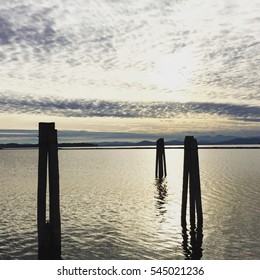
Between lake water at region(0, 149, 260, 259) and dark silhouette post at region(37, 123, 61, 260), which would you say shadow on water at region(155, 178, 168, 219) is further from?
dark silhouette post at region(37, 123, 61, 260)

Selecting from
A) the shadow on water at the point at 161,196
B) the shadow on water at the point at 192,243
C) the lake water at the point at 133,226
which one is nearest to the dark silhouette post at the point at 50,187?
the lake water at the point at 133,226

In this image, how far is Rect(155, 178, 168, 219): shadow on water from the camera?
25938mm

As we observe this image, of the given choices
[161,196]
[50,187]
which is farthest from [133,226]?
[161,196]

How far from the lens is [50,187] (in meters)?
13.8

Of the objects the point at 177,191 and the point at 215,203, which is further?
the point at 177,191

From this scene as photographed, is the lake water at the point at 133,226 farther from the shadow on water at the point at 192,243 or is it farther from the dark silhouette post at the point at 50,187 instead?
the dark silhouette post at the point at 50,187

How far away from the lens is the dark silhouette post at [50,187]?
13648mm

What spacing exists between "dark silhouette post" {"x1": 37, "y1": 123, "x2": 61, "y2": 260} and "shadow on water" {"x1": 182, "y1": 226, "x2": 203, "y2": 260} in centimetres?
555

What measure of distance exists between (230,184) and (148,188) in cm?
940

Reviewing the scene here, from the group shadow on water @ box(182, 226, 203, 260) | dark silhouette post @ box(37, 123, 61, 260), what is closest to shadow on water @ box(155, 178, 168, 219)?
shadow on water @ box(182, 226, 203, 260)
